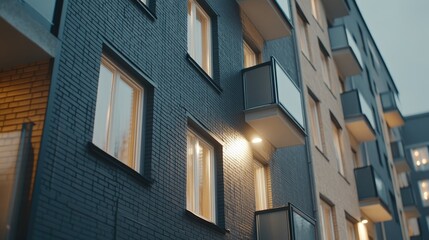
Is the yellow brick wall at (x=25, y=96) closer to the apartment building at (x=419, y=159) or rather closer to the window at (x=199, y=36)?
the window at (x=199, y=36)

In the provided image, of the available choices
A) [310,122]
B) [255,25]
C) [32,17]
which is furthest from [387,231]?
[32,17]

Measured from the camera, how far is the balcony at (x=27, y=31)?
Result: 21.9ft

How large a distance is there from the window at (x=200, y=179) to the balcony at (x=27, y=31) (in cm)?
422

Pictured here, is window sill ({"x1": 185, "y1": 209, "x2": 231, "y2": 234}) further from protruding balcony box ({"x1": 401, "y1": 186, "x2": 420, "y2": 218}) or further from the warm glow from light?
protruding balcony box ({"x1": 401, "y1": 186, "x2": 420, "y2": 218})

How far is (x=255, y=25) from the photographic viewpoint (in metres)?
16.0

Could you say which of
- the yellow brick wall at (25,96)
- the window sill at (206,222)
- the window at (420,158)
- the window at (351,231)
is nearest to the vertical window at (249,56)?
the window sill at (206,222)

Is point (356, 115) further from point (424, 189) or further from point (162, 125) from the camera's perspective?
point (424, 189)

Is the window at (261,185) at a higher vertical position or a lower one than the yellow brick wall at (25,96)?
higher

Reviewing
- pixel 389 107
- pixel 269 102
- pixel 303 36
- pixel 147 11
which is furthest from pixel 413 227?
pixel 147 11

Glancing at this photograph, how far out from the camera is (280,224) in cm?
1240

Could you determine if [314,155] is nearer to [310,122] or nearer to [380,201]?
[310,122]

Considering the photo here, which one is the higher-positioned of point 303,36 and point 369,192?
point 303,36

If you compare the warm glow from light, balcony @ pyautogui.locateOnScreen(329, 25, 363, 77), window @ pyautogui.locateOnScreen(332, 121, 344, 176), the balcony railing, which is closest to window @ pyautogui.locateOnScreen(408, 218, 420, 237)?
balcony @ pyautogui.locateOnScreen(329, 25, 363, 77)

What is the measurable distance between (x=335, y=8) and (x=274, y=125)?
13922 mm
